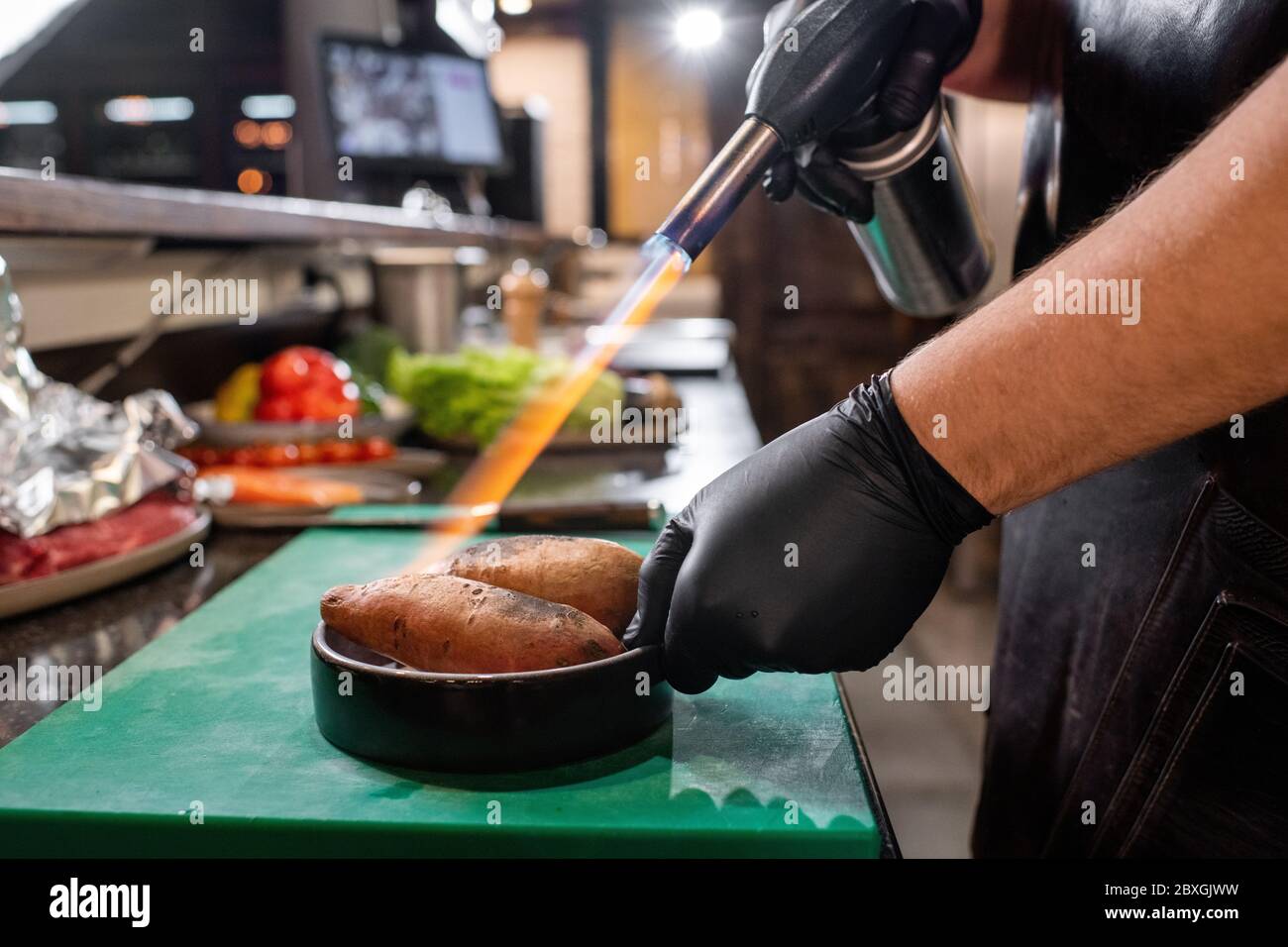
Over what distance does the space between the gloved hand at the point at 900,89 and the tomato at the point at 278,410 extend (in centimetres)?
123

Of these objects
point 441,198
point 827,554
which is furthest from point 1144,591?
point 441,198

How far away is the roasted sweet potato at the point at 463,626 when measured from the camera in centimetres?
74

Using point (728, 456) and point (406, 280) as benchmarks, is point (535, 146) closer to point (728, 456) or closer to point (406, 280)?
point (406, 280)

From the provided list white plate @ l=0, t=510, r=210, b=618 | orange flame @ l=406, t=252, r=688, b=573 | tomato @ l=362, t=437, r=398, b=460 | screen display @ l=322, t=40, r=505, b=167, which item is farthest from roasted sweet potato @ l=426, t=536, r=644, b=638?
screen display @ l=322, t=40, r=505, b=167

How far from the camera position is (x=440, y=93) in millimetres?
4070

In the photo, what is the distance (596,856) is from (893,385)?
14.8 inches

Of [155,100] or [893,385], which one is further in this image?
[155,100]

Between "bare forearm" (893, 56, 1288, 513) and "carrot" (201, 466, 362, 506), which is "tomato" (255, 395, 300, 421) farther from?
"bare forearm" (893, 56, 1288, 513)

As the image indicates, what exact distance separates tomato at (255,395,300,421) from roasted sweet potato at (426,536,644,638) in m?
1.28

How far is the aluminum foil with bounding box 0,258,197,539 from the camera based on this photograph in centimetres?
118

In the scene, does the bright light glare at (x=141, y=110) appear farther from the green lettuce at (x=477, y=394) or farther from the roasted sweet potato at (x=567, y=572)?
the roasted sweet potato at (x=567, y=572)

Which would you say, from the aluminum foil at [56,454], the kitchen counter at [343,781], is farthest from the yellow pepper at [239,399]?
the kitchen counter at [343,781]

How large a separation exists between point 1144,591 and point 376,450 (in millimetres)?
1356
